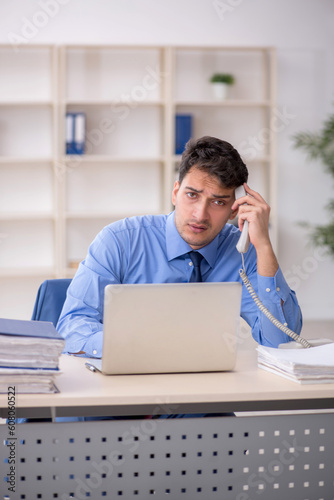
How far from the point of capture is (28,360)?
1.32 meters

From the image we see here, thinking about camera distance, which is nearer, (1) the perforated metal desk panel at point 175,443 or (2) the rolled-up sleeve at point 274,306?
(1) the perforated metal desk panel at point 175,443

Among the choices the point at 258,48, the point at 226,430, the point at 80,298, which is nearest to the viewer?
the point at 226,430

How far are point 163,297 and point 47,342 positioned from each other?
268 mm

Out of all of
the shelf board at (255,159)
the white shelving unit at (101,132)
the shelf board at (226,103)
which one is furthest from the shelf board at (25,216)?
the shelf board at (226,103)

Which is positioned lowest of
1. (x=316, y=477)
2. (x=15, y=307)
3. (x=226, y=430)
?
(x=15, y=307)

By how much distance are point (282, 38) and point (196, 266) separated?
13.2 feet

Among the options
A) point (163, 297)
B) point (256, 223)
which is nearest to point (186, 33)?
point (256, 223)

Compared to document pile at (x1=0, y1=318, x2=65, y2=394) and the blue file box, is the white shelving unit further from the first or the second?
document pile at (x1=0, y1=318, x2=65, y2=394)

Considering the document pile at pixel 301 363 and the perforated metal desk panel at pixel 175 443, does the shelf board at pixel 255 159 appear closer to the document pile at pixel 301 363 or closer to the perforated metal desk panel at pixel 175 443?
the document pile at pixel 301 363

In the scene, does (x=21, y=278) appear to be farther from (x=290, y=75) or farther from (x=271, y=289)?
(x=271, y=289)

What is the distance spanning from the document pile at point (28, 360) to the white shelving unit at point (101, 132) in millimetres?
3903

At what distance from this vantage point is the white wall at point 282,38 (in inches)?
208

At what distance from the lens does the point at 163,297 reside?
1.42m

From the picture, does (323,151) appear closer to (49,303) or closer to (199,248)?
(199,248)
